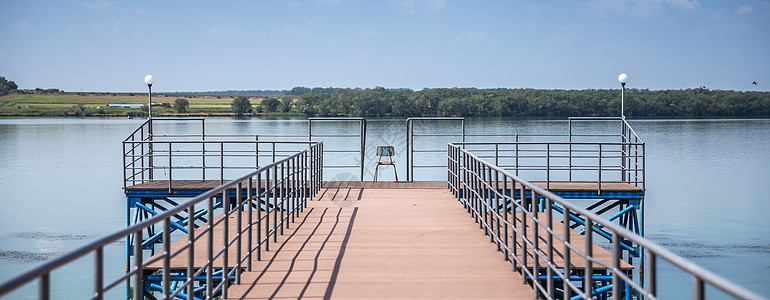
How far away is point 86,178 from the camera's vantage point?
26.7 m

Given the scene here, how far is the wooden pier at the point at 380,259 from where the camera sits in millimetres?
4086

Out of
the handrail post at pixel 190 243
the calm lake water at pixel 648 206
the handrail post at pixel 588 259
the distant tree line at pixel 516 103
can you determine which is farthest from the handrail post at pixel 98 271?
the distant tree line at pixel 516 103

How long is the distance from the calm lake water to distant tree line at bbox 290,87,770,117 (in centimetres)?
357

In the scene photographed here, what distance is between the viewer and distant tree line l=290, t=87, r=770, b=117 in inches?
1479

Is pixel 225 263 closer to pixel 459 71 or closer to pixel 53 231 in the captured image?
pixel 53 231

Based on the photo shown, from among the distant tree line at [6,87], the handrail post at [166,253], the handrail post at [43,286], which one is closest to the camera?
the handrail post at [43,286]

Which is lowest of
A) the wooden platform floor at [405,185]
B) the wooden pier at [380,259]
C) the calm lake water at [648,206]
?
the calm lake water at [648,206]

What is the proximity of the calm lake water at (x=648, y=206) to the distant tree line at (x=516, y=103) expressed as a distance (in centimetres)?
357

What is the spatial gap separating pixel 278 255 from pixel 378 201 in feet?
11.6

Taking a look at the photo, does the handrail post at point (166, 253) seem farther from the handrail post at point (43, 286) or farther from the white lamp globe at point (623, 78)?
the white lamp globe at point (623, 78)

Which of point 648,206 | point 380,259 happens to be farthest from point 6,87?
point 380,259

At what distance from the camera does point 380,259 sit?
4.98 meters

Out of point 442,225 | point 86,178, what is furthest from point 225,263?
point 86,178

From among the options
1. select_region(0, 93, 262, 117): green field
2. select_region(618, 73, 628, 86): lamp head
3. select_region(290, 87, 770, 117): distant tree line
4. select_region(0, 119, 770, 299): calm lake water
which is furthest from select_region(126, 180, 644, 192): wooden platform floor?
select_region(0, 93, 262, 117): green field
